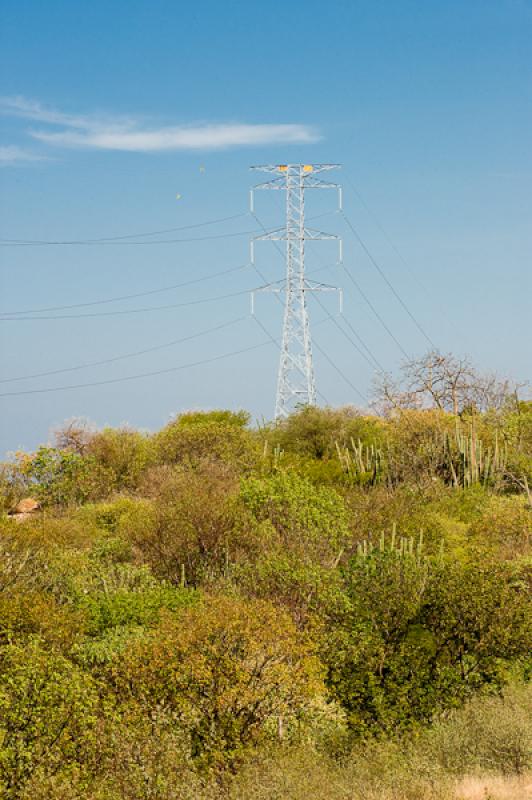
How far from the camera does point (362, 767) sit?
1500 cm

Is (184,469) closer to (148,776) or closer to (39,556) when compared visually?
(39,556)

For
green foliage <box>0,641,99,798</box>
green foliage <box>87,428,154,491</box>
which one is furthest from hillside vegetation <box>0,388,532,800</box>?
green foliage <box>87,428,154,491</box>

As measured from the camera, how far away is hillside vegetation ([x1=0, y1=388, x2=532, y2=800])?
13922 millimetres

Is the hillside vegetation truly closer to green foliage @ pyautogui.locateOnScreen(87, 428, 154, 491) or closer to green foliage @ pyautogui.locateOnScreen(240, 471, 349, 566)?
green foliage @ pyautogui.locateOnScreen(240, 471, 349, 566)

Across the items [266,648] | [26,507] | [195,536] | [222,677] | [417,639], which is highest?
[26,507]

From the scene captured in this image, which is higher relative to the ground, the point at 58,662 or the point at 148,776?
the point at 58,662

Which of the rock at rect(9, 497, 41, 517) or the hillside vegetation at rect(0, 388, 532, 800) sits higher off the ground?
the rock at rect(9, 497, 41, 517)

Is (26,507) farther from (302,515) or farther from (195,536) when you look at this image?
(302,515)

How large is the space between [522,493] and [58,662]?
82.8 ft

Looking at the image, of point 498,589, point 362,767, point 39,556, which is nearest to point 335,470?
point 39,556

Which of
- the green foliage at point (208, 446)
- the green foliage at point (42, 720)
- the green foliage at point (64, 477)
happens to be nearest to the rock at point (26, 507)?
the green foliage at point (64, 477)

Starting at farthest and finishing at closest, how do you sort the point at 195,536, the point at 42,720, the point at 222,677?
the point at 195,536 → the point at 222,677 → the point at 42,720

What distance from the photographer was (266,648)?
54.0 ft

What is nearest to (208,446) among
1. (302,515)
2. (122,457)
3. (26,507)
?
(122,457)
